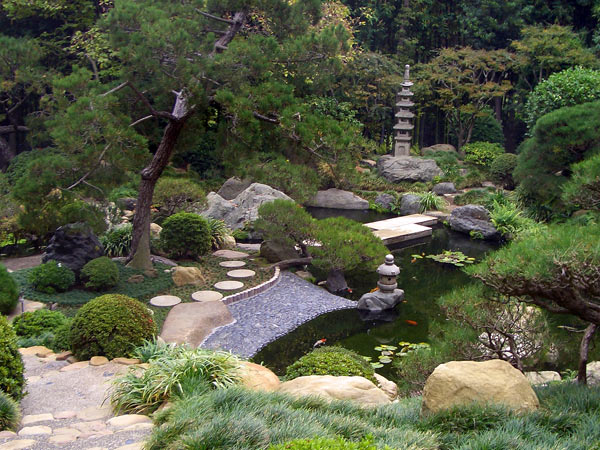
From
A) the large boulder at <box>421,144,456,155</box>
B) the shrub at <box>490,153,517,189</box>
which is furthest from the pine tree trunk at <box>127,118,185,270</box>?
the large boulder at <box>421,144,456,155</box>

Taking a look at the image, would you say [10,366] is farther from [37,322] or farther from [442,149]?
[442,149]

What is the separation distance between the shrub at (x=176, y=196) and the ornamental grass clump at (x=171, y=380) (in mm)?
7870

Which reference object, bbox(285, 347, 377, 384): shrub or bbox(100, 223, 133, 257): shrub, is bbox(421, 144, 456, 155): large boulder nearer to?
bbox(100, 223, 133, 257): shrub

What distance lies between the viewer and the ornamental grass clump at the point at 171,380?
4711 mm

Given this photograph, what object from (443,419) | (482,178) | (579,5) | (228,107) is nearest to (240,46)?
(228,107)

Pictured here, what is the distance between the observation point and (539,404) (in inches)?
164

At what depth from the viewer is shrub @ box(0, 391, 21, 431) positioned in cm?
413

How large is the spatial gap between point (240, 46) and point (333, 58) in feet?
4.31

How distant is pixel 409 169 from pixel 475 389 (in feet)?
53.8

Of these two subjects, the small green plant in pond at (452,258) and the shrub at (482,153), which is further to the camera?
the shrub at (482,153)

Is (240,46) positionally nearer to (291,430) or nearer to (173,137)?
(173,137)

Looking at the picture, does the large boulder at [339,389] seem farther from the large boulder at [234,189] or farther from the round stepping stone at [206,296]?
the large boulder at [234,189]

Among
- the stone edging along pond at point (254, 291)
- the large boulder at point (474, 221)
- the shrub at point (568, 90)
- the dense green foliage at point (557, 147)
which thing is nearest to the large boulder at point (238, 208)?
the stone edging along pond at point (254, 291)

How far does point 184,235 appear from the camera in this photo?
34.1ft
